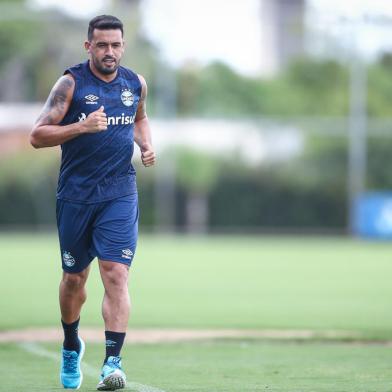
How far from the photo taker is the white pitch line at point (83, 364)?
24.0 feet

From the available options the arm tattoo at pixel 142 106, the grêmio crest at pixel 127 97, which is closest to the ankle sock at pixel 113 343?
the grêmio crest at pixel 127 97

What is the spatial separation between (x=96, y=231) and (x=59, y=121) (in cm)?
81

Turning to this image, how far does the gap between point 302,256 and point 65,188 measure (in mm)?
18869

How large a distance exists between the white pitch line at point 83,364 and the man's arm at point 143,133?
1630 mm

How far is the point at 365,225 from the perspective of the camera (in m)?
35.3

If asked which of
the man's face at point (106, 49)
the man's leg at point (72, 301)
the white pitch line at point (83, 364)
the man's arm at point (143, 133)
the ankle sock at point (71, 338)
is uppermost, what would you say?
the man's face at point (106, 49)

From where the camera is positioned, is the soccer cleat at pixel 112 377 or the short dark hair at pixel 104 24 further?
the short dark hair at pixel 104 24

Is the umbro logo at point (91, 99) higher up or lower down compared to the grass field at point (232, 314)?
higher up

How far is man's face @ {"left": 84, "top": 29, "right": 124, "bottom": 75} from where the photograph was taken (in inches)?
290

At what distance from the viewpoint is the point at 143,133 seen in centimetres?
810

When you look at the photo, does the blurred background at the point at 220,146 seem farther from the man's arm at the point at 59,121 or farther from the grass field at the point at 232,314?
the man's arm at the point at 59,121

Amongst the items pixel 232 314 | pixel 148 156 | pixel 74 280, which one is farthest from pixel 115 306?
pixel 232 314

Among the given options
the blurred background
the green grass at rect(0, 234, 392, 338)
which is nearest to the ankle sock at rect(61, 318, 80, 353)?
the green grass at rect(0, 234, 392, 338)

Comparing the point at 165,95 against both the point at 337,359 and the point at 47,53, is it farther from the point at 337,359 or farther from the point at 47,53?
the point at 337,359
